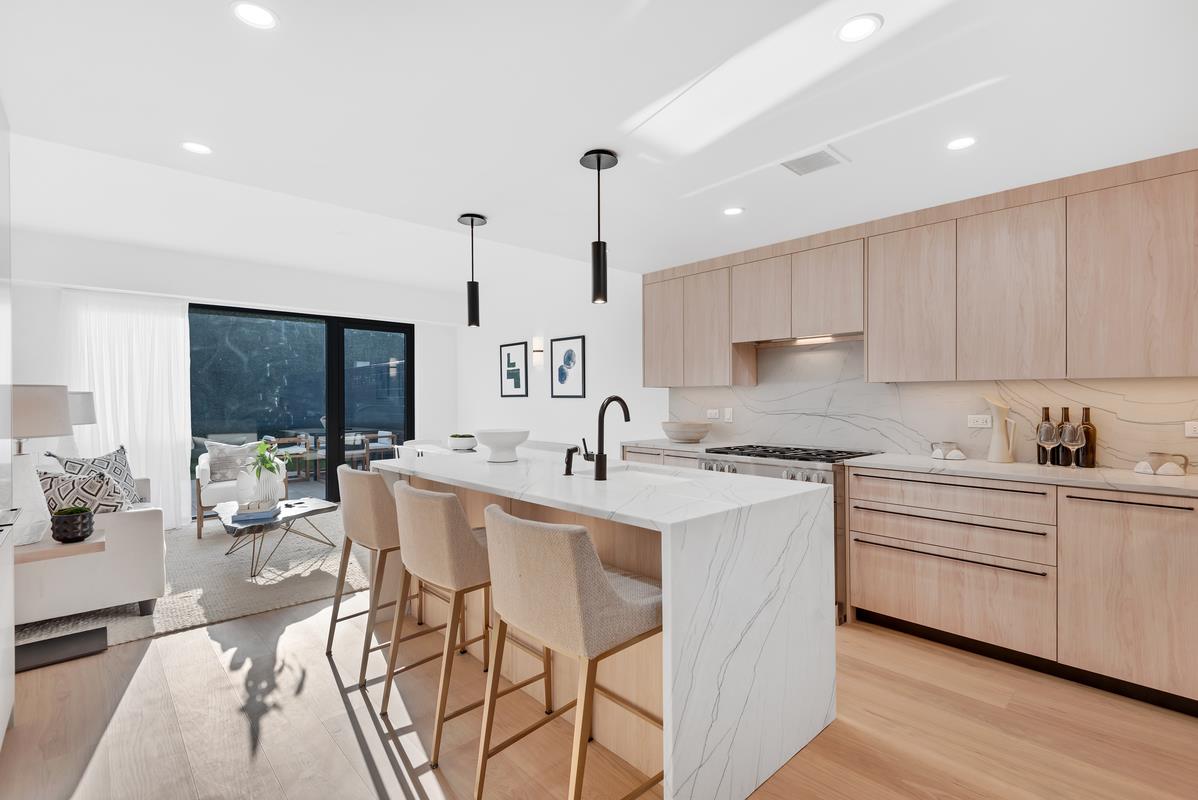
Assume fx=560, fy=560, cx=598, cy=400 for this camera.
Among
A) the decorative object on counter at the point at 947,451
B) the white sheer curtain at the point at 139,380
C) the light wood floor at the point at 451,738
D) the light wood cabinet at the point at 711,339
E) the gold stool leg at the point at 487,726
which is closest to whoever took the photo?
the gold stool leg at the point at 487,726

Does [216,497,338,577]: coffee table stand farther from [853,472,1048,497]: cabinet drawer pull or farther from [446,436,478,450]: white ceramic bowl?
[853,472,1048,497]: cabinet drawer pull

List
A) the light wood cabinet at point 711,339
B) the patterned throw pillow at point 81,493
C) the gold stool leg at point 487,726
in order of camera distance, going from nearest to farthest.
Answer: the gold stool leg at point 487,726 → the patterned throw pillow at point 81,493 → the light wood cabinet at point 711,339

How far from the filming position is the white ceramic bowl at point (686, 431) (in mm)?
4348

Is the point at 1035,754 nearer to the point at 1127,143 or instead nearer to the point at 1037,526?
the point at 1037,526

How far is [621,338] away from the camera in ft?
17.5

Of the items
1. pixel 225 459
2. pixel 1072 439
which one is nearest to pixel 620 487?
pixel 1072 439

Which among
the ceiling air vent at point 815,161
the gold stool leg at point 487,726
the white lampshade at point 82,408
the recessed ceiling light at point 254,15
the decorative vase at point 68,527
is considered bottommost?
the gold stool leg at point 487,726

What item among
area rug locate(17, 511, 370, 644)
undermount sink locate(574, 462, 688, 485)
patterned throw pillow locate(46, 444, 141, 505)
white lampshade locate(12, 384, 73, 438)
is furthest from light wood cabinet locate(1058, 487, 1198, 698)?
patterned throw pillow locate(46, 444, 141, 505)

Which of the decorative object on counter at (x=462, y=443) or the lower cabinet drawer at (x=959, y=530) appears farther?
the decorative object on counter at (x=462, y=443)

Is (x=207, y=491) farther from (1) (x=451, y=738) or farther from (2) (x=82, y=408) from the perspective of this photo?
(1) (x=451, y=738)

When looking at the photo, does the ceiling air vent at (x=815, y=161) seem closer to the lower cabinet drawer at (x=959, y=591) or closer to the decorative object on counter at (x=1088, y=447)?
the decorative object on counter at (x=1088, y=447)

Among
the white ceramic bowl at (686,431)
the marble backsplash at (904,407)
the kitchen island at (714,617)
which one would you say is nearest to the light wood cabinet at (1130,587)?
the marble backsplash at (904,407)

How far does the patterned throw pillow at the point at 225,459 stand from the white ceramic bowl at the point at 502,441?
4140 mm

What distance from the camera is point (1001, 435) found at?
3.06 m
